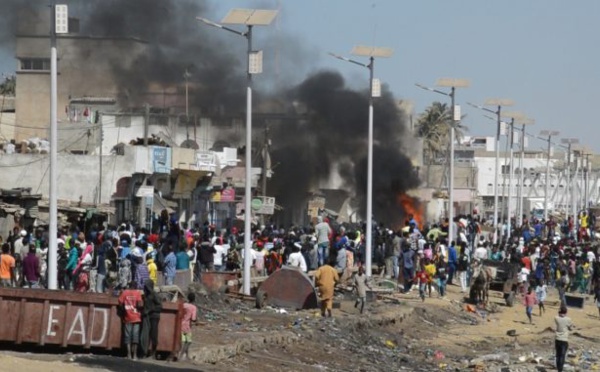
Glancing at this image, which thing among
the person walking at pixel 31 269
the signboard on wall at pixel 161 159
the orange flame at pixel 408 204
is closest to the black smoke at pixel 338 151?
the orange flame at pixel 408 204

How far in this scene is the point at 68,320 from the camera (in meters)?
23.3

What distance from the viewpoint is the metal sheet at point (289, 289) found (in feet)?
108

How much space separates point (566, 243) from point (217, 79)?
624 inches

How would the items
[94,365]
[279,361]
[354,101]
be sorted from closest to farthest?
[94,365] → [279,361] → [354,101]

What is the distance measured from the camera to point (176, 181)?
55.2m

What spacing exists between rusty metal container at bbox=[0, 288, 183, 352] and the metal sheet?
31.2 feet

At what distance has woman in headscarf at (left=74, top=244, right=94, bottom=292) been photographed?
96.4 feet

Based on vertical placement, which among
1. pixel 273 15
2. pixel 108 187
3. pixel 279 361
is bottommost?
pixel 279 361

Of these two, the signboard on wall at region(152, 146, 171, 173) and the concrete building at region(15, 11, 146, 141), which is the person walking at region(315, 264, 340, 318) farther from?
the concrete building at region(15, 11, 146, 141)

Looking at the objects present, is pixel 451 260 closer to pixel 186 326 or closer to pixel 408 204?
pixel 186 326

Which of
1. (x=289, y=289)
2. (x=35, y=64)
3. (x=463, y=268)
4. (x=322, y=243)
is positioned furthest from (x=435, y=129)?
(x=289, y=289)

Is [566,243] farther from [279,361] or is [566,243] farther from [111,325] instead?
[111,325]

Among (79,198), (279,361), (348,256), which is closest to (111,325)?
(279,361)

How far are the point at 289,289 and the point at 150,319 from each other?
10.2m
